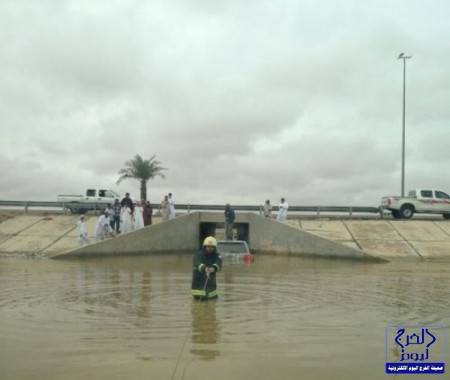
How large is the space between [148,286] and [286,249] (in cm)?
1467

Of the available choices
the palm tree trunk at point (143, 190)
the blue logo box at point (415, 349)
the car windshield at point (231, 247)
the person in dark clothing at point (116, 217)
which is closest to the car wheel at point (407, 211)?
the car windshield at point (231, 247)

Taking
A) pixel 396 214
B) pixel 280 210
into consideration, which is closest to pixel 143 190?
pixel 280 210

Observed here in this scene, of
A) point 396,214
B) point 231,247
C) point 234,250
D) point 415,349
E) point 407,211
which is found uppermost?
point 407,211

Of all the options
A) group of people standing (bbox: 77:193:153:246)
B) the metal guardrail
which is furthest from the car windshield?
the metal guardrail

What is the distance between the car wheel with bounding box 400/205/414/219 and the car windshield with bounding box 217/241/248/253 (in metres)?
13.2

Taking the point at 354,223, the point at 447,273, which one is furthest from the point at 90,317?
the point at 354,223

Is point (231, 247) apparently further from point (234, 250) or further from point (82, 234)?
point (82, 234)

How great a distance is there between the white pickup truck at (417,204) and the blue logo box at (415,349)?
80.3ft

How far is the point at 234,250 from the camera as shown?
23.7m

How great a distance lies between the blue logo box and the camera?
6660mm

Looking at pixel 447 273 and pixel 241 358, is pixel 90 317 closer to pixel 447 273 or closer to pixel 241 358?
pixel 241 358

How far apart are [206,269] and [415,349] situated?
432 cm

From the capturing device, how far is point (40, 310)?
34.5ft

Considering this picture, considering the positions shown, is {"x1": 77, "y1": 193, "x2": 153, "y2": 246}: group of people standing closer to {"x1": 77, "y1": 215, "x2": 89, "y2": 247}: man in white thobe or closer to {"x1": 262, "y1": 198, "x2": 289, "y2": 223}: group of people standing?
{"x1": 77, "y1": 215, "x2": 89, "y2": 247}: man in white thobe
